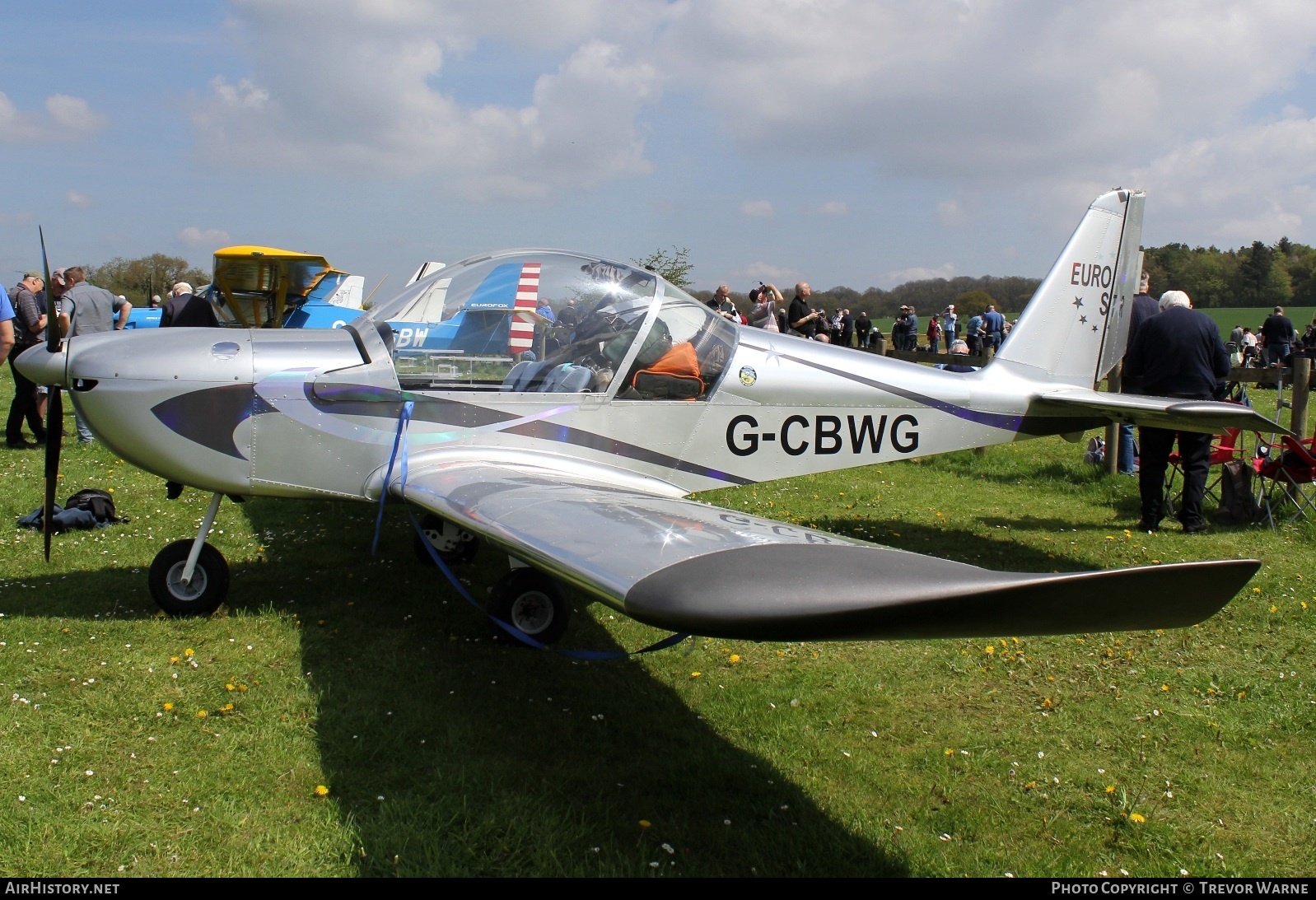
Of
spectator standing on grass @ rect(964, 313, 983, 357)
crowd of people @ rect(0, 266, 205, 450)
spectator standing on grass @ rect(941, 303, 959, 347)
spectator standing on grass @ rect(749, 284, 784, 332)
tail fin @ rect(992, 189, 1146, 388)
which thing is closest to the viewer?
tail fin @ rect(992, 189, 1146, 388)

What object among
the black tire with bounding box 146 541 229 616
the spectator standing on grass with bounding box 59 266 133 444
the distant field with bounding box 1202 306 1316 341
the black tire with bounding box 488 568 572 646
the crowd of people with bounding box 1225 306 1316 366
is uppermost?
the distant field with bounding box 1202 306 1316 341

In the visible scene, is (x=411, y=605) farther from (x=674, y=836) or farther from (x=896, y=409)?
(x=896, y=409)

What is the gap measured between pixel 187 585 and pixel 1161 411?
5.83m

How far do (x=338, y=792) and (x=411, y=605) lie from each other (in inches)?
81.3

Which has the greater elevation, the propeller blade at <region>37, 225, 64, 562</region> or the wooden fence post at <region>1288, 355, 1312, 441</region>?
the wooden fence post at <region>1288, 355, 1312, 441</region>

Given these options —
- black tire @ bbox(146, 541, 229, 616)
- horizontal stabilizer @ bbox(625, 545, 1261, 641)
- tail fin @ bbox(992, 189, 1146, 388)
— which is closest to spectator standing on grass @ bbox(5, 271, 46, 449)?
black tire @ bbox(146, 541, 229, 616)

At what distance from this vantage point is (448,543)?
6.04 m

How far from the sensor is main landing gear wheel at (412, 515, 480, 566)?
5.97m

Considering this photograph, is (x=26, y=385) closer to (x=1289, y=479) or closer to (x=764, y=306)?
(x=764, y=306)

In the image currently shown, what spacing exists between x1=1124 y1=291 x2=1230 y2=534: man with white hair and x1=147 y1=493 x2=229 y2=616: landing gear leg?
6541 millimetres

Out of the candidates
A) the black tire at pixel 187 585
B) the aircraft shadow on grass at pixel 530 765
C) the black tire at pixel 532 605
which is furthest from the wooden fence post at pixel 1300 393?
the black tire at pixel 187 585

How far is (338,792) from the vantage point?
10.3ft

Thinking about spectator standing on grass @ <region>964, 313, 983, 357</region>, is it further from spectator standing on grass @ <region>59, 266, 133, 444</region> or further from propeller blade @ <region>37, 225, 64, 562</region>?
propeller blade @ <region>37, 225, 64, 562</region>
